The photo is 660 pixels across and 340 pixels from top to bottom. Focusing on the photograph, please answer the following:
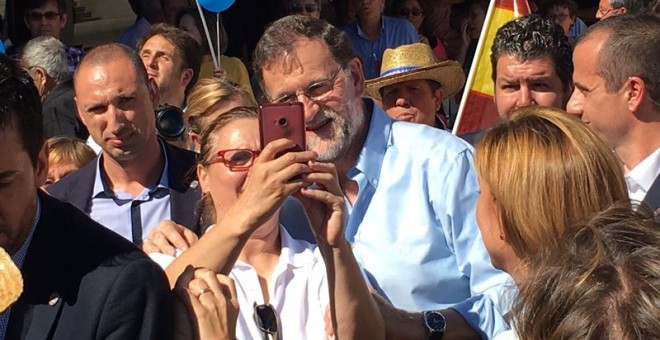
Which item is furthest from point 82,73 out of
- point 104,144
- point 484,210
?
point 484,210

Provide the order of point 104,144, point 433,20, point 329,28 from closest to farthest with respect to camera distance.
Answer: point 329,28 → point 104,144 → point 433,20

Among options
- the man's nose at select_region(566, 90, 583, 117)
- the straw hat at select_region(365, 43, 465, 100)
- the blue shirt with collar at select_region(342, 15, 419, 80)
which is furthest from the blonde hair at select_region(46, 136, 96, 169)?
the blue shirt with collar at select_region(342, 15, 419, 80)

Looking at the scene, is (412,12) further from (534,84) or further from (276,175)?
(276,175)

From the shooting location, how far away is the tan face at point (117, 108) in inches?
191

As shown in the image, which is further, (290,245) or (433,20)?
(433,20)

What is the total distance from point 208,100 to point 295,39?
103 centimetres

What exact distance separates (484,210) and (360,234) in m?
0.91

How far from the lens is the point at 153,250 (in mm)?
3314

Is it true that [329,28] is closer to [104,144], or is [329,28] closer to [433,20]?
[104,144]

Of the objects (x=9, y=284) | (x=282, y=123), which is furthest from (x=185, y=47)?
(x=9, y=284)

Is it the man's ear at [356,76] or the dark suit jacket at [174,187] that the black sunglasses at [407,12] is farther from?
the man's ear at [356,76]

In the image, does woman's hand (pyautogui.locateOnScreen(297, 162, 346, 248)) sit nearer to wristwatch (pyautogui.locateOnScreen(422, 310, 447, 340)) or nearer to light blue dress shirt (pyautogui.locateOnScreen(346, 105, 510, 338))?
wristwatch (pyautogui.locateOnScreen(422, 310, 447, 340))

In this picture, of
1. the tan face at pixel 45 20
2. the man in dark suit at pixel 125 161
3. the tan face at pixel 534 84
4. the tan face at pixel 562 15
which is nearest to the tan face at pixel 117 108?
the man in dark suit at pixel 125 161

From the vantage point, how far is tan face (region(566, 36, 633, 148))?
12.2ft
